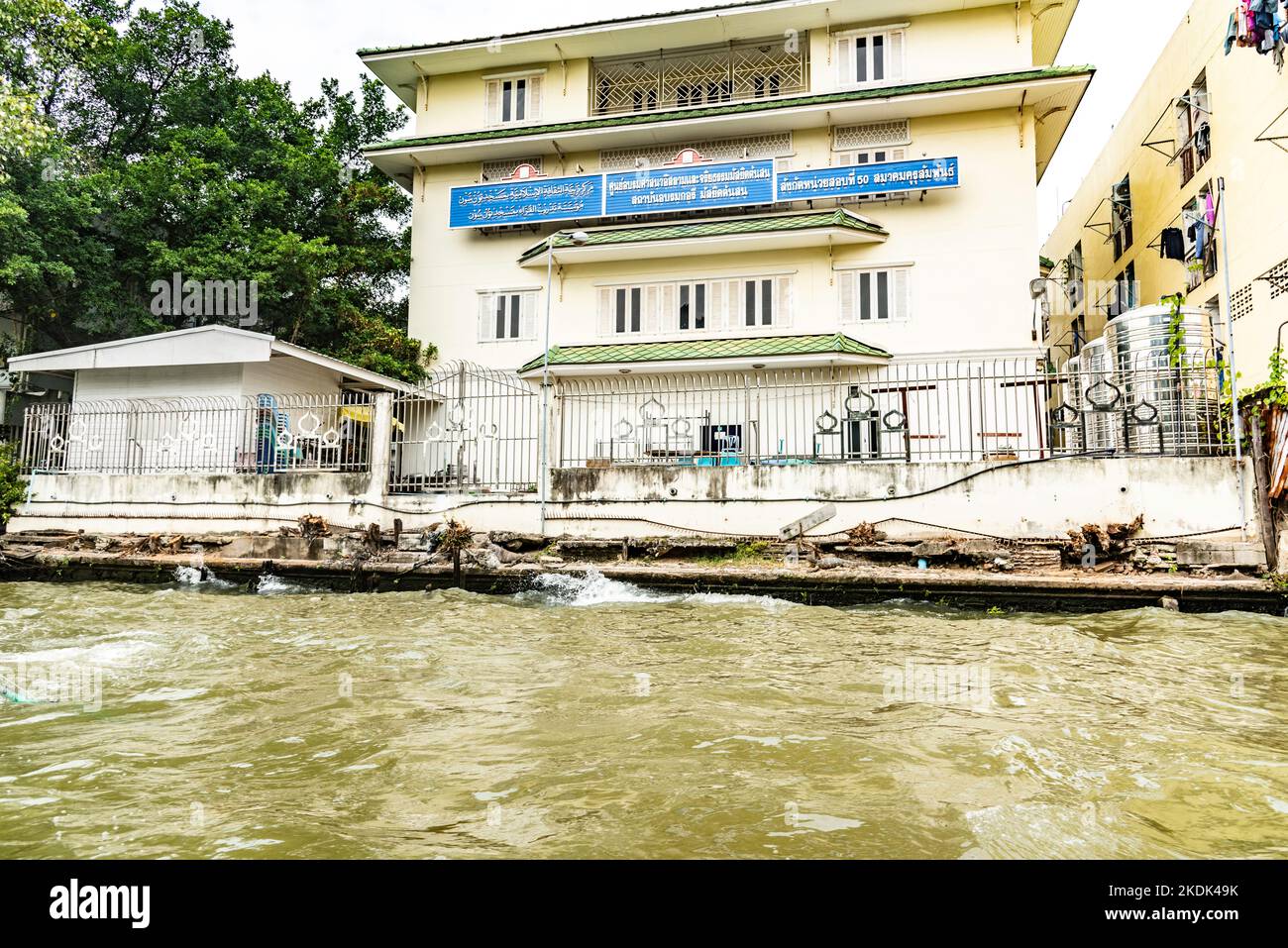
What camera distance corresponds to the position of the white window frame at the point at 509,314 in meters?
22.0

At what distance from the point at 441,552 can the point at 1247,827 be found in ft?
35.0

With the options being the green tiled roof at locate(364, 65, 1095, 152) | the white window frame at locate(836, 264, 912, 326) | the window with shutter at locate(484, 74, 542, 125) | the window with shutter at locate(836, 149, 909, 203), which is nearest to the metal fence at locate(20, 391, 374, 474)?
the green tiled roof at locate(364, 65, 1095, 152)

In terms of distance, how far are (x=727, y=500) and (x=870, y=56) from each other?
1559 cm

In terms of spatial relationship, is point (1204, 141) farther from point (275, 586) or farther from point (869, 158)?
point (275, 586)

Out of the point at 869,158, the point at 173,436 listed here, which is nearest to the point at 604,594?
the point at 173,436

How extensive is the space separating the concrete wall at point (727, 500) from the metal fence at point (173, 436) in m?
0.95

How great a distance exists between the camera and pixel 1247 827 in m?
2.93

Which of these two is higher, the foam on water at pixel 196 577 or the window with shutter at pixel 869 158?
the window with shutter at pixel 869 158

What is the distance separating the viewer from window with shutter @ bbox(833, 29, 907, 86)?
20.6m

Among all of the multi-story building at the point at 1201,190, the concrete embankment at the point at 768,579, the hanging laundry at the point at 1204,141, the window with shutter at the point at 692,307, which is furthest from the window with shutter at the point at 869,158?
the concrete embankment at the point at 768,579

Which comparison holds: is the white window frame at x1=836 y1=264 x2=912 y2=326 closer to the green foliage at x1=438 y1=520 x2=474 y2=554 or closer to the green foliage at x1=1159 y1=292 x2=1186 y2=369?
the green foliage at x1=1159 y1=292 x2=1186 y2=369

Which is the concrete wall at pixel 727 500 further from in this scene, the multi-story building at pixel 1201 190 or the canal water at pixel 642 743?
the multi-story building at pixel 1201 190

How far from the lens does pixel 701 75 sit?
2228 cm
